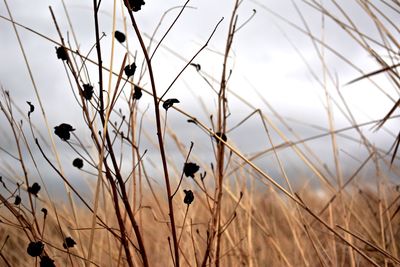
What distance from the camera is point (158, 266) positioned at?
2.22 meters

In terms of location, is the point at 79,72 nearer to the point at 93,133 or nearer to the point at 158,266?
the point at 93,133

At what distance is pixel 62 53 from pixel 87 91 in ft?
0.27

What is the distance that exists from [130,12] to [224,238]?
87 cm

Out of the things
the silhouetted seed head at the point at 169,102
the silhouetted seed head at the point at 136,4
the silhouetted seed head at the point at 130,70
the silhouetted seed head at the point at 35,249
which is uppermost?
the silhouetted seed head at the point at 136,4

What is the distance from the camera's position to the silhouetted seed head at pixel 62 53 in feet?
2.66

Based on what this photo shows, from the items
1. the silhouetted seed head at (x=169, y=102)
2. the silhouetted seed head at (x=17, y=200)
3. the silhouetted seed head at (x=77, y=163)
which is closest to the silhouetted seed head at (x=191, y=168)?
the silhouetted seed head at (x=169, y=102)

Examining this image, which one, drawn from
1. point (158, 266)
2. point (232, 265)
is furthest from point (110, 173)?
point (158, 266)

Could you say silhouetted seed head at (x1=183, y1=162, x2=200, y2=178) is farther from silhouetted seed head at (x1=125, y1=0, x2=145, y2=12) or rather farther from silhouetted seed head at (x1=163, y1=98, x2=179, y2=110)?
silhouetted seed head at (x1=125, y1=0, x2=145, y2=12)

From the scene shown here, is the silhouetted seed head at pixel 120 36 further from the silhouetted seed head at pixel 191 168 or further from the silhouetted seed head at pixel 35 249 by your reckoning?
the silhouetted seed head at pixel 35 249

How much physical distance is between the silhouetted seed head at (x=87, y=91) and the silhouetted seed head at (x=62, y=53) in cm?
6

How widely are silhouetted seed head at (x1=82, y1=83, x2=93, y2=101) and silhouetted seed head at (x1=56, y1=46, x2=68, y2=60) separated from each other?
6 cm

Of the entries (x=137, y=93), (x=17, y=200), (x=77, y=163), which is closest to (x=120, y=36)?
(x=137, y=93)

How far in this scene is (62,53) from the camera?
82 cm

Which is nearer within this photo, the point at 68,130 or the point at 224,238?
the point at 68,130
